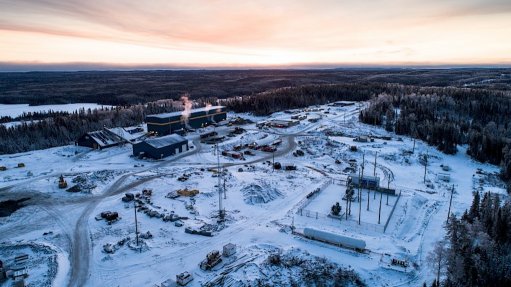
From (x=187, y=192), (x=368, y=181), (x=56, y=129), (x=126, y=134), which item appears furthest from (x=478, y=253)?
(x=56, y=129)

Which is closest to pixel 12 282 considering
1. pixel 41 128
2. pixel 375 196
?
pixel 375 196

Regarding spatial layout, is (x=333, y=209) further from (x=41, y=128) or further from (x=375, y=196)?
(x=41, y=128)

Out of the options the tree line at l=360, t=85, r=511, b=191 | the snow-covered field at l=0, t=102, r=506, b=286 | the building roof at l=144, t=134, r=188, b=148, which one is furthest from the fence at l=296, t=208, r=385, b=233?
the building roof at l=144, t=134, r=188, b=148

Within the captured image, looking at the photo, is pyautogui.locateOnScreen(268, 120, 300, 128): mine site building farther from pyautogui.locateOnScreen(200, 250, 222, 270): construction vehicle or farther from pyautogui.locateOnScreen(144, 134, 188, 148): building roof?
pyautogui.locateOnScreen(200, 250, 222, 270): construction vehicle

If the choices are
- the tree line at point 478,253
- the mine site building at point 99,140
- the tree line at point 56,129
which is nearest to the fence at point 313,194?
the tree line at point 478,253

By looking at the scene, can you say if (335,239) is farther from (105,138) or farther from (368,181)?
(105,138)

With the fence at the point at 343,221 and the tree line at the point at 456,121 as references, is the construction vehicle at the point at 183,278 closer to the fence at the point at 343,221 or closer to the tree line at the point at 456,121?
the fence at the point at 343,221
